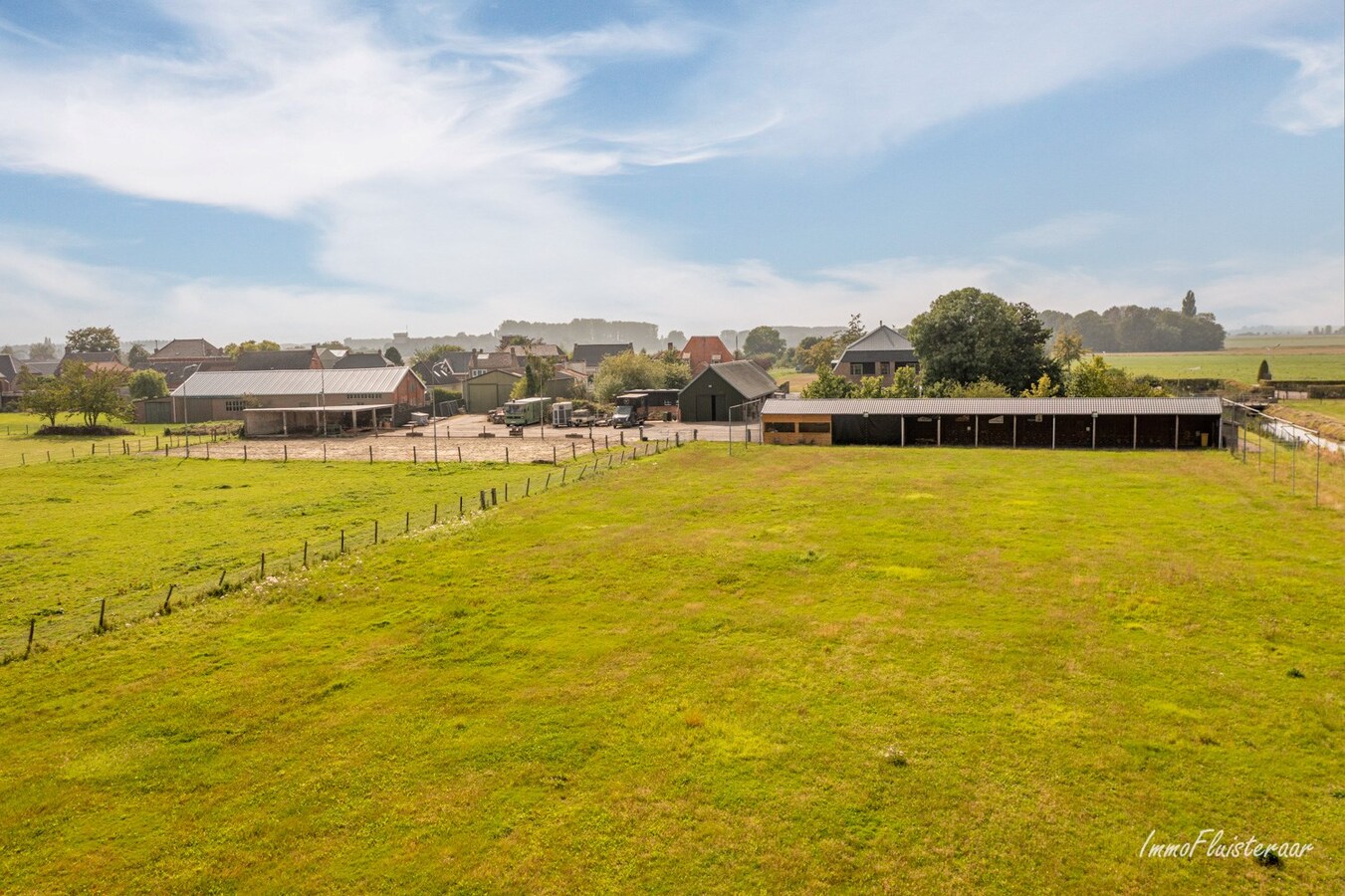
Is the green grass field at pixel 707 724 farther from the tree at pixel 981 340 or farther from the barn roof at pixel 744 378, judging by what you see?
the barn roof at pixel 744 378

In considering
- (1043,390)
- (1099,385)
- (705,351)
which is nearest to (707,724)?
(1043,390)

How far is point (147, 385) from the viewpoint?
10369 centimetres

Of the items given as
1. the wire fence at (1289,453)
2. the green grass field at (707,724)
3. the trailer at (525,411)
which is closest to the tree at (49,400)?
the trailer at (525,411)

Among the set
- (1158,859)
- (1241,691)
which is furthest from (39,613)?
(1241,691)

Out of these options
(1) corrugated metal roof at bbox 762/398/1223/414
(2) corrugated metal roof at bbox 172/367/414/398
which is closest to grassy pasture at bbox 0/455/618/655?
(1) corrugated metal roof at bbox 762/398/1223/414

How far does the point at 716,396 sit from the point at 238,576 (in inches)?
2136

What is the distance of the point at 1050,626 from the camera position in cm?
1912

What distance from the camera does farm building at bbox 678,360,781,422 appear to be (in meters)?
74.6

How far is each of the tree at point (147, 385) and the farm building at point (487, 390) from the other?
4095 centimetres

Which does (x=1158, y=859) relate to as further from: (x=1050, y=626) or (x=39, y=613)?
(x=39, y=613)

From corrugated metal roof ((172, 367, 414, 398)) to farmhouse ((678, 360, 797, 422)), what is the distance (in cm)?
3053

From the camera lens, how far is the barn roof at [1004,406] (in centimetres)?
5016

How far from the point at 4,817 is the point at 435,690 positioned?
22.6 ft

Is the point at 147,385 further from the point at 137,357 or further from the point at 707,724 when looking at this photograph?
the point at 707,724
